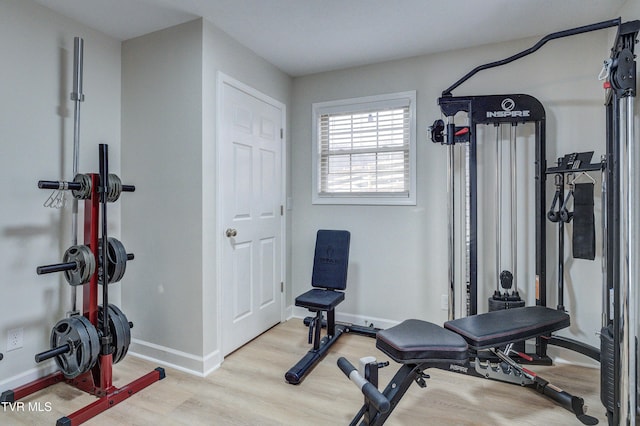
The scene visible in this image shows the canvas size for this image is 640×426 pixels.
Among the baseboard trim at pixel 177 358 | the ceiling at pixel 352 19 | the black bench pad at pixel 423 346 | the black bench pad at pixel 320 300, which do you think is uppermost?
the ceiling at pixel 352 19

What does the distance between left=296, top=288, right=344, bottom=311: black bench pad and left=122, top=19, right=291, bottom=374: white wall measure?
0.66 m

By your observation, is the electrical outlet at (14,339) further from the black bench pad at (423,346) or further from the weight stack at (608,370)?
the weight stack at (608,370)

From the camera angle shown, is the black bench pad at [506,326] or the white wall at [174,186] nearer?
the black bench pad at [506,326]

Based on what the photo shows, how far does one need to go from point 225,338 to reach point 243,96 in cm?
191

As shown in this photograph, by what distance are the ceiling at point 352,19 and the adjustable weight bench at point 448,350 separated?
1.94 m

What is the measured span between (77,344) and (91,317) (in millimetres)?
178

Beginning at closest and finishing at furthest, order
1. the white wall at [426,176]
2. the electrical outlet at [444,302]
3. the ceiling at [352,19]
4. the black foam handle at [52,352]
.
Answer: the black foam handle at [52,352], the ceiling at [352,19], the white wall at [426,176], the electrical outlet at [444,302]

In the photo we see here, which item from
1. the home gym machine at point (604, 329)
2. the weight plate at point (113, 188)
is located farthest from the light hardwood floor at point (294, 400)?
the weight plate at point (113, 188)

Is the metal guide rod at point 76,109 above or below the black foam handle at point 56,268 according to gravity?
above

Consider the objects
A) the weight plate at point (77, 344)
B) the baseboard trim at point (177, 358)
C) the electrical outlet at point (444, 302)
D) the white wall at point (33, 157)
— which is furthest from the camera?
the electrical outlet at point (444, 302)

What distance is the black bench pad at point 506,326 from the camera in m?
1.64

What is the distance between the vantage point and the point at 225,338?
2564 mm

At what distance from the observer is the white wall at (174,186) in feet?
7.72

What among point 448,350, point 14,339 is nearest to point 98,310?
point 14,339
